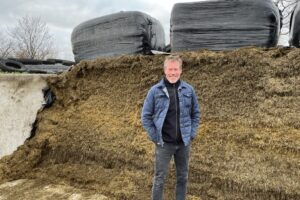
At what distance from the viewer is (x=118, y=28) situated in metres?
4.22

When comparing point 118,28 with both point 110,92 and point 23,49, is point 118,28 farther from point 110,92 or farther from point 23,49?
point 23,49

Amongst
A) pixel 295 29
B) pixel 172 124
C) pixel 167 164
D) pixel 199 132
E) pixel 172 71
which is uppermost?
pixel 295 29

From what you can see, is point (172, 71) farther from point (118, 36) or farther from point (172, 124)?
point (118, 36)

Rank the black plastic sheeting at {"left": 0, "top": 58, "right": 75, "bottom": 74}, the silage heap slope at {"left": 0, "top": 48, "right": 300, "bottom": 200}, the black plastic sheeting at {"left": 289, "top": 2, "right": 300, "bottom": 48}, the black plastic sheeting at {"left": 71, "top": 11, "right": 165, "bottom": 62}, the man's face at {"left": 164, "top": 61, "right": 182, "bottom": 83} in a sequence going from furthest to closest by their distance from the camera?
the black plastic sheeting at {"left": 0, "top": 58, "right": 75, "bottom": 74} → the black plastic sheeting at {"left": 71, "top": 11, "right": 165, "bottom": 62} → the black plastic sheeting at {"left": 289, "top": 2, "right": 300, "bottom": 48} → the silage heap slope at {"left": 0, "top": 48, "right": 300, "bottom": 200} → the man's face at {"left": 164, "top": 61, "right": 182, "bottom": 83}

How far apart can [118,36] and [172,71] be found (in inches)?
62.9

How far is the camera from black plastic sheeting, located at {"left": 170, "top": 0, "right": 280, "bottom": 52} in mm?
3404

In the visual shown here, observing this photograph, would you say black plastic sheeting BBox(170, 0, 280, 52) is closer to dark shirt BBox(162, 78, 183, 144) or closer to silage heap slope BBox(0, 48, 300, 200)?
silage heap slope BBox(0, 48, 300, 200)

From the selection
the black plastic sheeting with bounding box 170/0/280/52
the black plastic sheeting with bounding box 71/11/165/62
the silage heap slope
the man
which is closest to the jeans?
the man

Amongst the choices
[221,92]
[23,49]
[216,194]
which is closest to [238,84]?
[221,92]

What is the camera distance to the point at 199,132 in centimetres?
351

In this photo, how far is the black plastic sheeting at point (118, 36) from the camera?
13.5 feet

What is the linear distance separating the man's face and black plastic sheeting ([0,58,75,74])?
3373mm

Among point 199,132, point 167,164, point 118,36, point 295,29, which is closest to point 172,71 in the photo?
point 167,164

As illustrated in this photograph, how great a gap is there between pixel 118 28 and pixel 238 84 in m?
1.55
